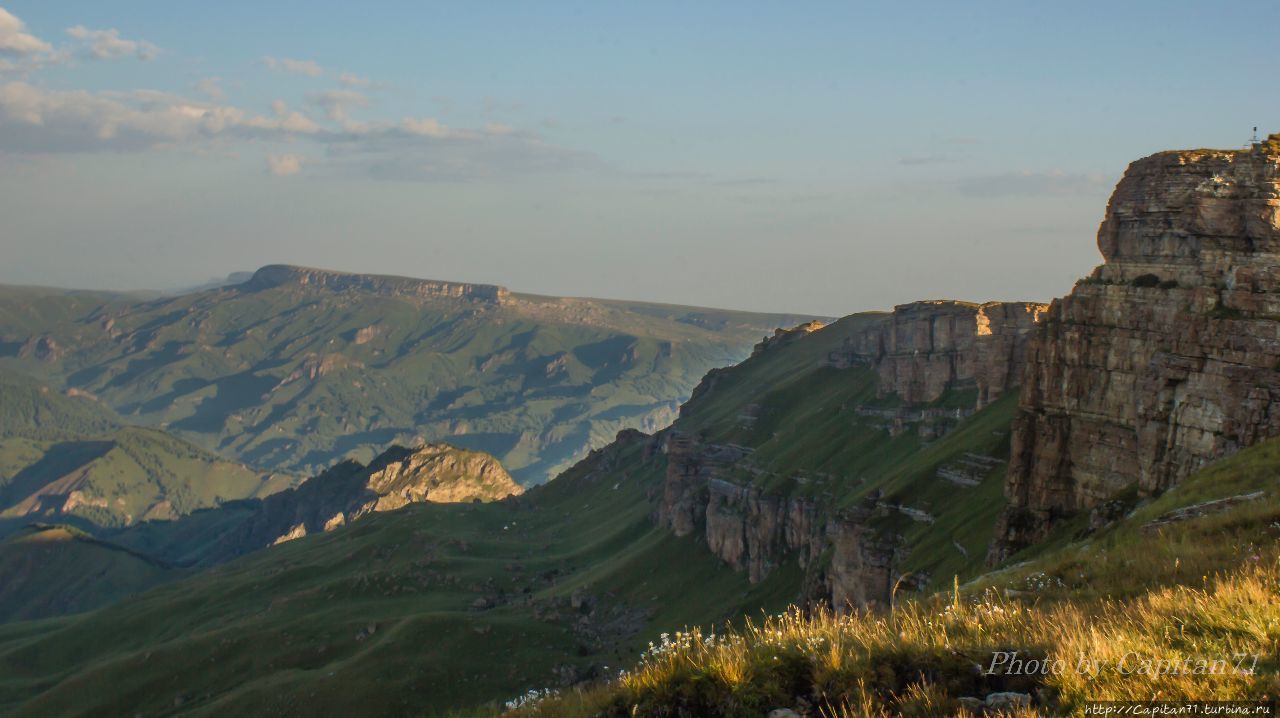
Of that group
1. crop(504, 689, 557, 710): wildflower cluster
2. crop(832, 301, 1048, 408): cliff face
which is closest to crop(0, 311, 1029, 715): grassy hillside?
crop(832, 301, 1048, 408): cliff face

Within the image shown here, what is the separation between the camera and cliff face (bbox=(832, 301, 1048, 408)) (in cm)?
14125

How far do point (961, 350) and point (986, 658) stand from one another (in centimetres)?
16708

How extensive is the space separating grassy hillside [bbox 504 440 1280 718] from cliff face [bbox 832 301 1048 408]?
124 m

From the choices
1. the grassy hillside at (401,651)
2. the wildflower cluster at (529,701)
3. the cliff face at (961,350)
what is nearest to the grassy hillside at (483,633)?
the grassy hillside at (401,651)

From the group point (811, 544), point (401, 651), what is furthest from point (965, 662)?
point (811, 544)

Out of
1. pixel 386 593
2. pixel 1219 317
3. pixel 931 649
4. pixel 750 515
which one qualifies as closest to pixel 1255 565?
pixel 931 649

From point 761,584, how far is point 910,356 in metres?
53.5

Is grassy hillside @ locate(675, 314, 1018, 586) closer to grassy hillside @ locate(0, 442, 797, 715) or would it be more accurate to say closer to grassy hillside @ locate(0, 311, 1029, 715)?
grassy hillside @ locate(0, 311, 1029, 715)

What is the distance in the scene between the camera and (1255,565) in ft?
70.8

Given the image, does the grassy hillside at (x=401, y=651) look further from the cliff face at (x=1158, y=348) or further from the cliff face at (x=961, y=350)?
the cliff face at (x=1158, y=348)

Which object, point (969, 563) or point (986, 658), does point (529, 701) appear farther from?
point (969, 563)

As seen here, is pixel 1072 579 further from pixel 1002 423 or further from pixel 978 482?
pixel 1002 423

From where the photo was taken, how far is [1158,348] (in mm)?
62500

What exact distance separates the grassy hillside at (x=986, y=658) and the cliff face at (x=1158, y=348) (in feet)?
120
